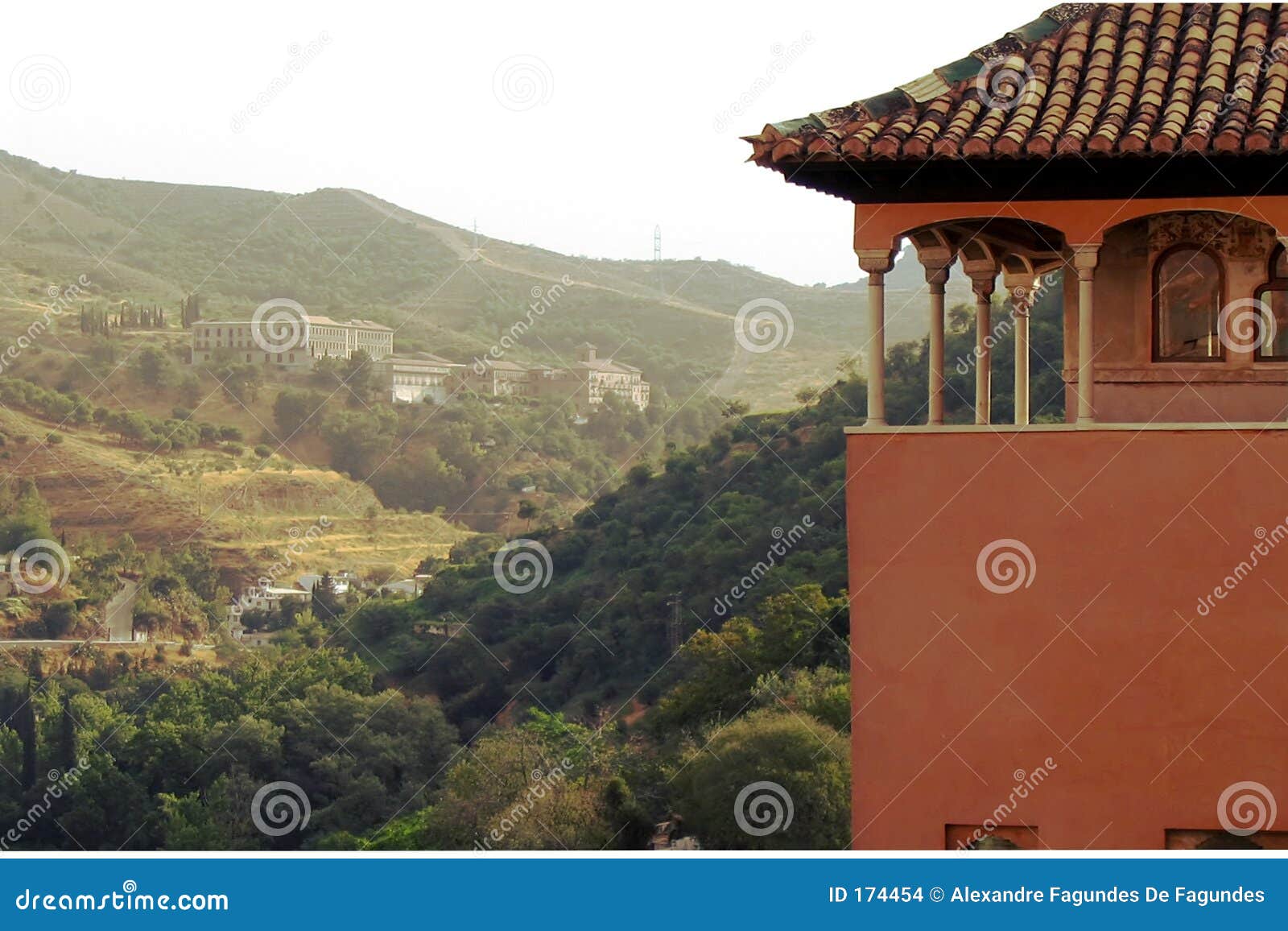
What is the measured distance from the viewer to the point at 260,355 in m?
137

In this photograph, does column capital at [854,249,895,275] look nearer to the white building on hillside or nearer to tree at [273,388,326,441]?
tree at [273,388,326,441]

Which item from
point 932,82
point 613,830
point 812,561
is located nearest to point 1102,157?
point 932,82

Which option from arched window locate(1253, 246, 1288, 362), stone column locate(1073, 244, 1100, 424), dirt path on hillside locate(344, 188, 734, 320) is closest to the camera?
stone column locate(1073, 244, 1100, 424)

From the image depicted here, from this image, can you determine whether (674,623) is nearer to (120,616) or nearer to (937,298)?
(120,616)

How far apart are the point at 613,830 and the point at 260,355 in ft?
310

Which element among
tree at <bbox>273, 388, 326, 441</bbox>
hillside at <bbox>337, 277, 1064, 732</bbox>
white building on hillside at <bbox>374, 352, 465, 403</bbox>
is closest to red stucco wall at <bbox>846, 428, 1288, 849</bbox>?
hillside at <bbox>337, 277, 1064, 732</bbox>

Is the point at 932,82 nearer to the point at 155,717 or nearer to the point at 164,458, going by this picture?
the point at 155,717

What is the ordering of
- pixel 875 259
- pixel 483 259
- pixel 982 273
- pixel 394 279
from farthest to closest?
pixel 483 259 → pixel 394 279 → pixel 982 273 → pixel 875 259

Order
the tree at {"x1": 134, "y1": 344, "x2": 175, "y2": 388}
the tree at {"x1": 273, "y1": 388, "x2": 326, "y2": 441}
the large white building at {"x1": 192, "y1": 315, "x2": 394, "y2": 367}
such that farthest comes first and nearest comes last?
the large white building at {"x1": 192, "y1": 315, "x2": 394, "y2": 367} < the tree at {"x1": 134, "y1": 344, "x2": 175, "y2": 388} < the tree at {"x1": 273, "y1": 388, "x2": 326, "y2": 441}

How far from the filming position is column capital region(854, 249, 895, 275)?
39.8 feet

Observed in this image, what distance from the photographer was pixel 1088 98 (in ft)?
40.4

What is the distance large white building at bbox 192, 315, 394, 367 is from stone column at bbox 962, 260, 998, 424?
124143 millimetres

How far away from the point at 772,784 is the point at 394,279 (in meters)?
113

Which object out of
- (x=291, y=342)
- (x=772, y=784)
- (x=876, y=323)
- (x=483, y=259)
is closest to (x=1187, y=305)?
(x=876, y=323)
